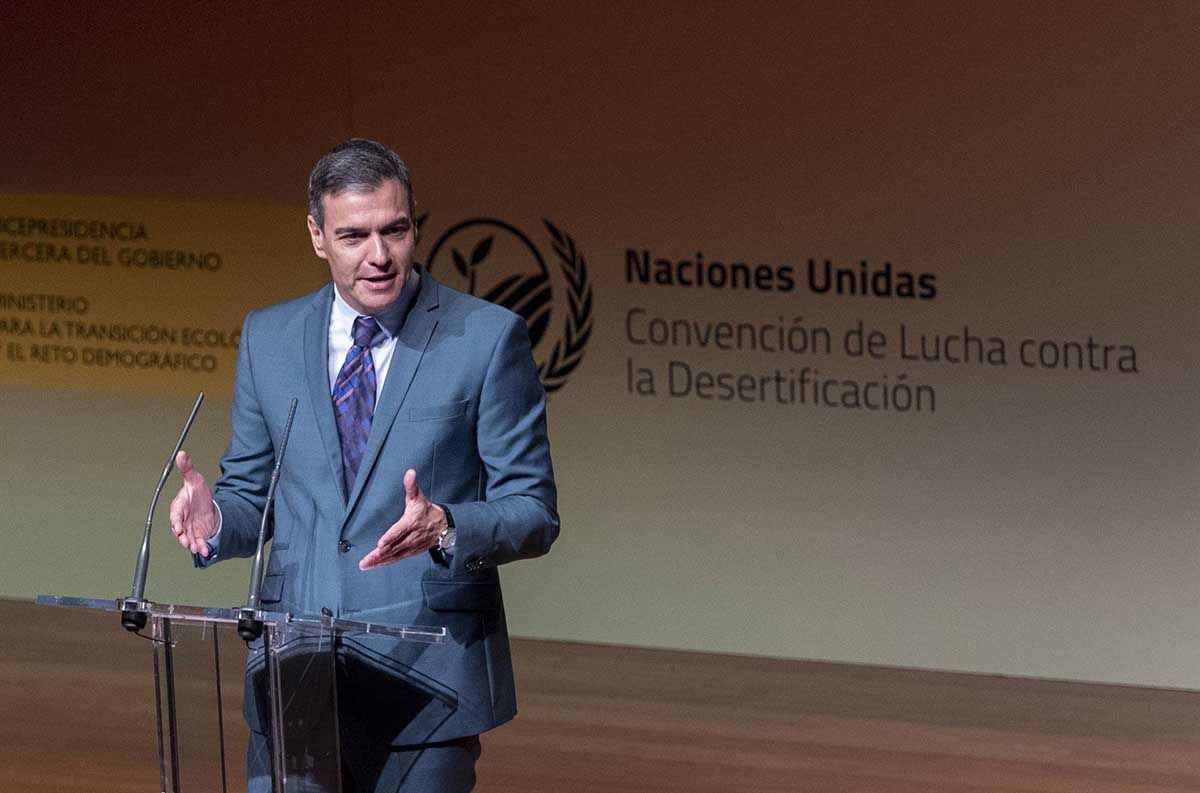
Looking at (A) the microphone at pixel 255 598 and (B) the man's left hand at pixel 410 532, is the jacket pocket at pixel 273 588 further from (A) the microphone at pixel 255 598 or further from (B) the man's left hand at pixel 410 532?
(B) the man's left hand at pixel 410 532

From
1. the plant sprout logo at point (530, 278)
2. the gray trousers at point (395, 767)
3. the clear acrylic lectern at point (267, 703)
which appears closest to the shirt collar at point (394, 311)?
the clear acrylic lectern at point (267, 703)

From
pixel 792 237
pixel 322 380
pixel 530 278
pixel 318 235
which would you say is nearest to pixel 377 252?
pixel 318 235

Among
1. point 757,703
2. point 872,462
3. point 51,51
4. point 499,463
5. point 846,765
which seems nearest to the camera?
point 499,463

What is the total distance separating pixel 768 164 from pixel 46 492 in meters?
3.24

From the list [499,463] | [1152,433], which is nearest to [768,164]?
[1152,433]

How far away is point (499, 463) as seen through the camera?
104 inches

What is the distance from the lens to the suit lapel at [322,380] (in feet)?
8.70

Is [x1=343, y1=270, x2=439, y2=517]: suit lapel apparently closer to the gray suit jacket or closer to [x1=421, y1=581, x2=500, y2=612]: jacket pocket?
the gray suit jacket

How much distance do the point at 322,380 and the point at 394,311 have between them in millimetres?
147

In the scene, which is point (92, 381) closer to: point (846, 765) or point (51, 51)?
point (51, 51)

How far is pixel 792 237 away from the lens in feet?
21.6

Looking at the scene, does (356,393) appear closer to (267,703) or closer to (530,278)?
(267,703)

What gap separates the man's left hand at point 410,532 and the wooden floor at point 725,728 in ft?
9.52

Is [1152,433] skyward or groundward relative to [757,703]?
skyward
